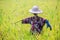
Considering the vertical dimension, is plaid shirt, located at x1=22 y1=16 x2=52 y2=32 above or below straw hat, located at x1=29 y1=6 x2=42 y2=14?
below

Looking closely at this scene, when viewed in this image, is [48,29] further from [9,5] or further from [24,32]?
[9,5]

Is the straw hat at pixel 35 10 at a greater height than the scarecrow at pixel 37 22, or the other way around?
the straw hat at pixel 35 10

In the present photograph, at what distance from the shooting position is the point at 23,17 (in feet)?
3.72

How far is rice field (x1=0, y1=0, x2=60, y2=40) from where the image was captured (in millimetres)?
1106

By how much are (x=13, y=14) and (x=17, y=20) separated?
0.13 feet

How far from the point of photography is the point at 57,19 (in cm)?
112

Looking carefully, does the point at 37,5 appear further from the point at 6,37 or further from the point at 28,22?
the point at 6,37

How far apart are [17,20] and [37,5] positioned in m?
0.13

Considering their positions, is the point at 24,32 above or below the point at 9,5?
below

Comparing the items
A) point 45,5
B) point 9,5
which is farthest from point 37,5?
point 9,5

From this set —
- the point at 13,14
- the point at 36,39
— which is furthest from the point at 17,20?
the point at 36,39

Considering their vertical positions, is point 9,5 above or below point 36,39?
above

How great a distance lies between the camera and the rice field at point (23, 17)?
3.63 feet

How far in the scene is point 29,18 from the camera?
112 centimetres
